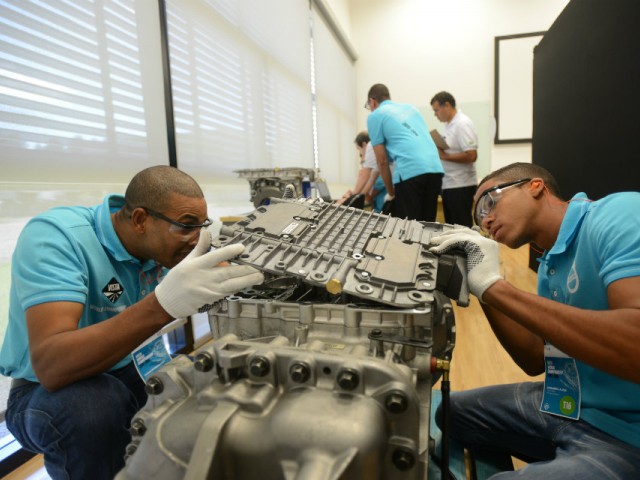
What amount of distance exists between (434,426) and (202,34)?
Result: 302 cm

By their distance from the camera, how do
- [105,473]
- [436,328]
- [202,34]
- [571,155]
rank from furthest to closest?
[571,155], [202,34], [105,473], [436,328]

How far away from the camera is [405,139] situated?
3.68 m

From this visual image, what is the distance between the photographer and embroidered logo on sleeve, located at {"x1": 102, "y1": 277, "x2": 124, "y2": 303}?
1353 mm

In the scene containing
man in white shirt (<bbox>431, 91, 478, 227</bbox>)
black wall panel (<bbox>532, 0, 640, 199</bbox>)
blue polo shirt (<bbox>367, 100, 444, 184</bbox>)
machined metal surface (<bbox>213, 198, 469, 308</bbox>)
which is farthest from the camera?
man in white shirt (<bbox>431, 91, 478, 227</bbox>)

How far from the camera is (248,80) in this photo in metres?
3.67

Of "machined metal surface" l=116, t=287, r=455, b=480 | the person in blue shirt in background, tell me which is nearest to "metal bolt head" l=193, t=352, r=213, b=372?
"machined metal surface" l=116, t=287, r=455, b=480

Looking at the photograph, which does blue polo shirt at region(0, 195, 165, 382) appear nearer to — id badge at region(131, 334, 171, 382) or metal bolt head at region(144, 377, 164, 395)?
id badge at region(131, 334, 171, 382)

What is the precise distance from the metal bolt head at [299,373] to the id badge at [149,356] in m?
0.81

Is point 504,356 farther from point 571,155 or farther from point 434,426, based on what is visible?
point 571,155

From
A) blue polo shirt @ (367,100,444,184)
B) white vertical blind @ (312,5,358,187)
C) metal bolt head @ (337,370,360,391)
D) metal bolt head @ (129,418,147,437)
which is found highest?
white vertical blind @ (312,5,358,187)

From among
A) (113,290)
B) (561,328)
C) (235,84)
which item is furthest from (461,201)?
(113,290)

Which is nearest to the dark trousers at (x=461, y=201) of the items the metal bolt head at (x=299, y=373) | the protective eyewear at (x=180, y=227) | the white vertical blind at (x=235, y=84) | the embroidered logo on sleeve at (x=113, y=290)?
the white vertical blind at (x=235, y=84)

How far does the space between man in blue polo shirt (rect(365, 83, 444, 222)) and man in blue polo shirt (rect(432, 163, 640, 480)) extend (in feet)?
7.55

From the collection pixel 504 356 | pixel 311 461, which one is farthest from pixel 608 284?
pixel 504 356
